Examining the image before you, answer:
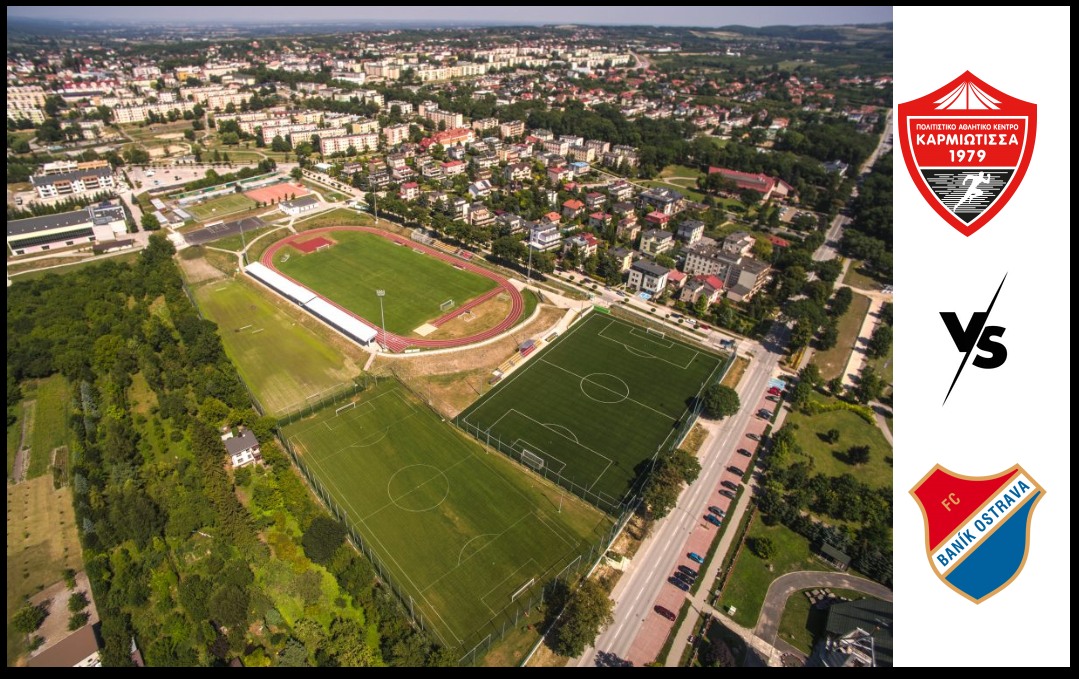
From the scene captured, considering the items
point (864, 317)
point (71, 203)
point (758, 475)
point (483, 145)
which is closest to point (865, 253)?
point (864, 317)

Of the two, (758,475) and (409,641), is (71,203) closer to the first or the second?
(409,641)

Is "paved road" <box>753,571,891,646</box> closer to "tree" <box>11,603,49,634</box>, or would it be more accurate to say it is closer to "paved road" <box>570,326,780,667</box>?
"paved road" <box>570,326,780,667</box>

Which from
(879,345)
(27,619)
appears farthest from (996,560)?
(879,345)

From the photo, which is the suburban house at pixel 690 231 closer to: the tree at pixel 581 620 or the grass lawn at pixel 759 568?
the grass lawn at pixel 759 568

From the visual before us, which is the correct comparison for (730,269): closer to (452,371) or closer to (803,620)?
(452,371)

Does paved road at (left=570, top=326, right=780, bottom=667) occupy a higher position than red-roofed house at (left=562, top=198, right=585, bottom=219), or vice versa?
red-roofed house at (left=562, top=198, right=585, bottom=219)

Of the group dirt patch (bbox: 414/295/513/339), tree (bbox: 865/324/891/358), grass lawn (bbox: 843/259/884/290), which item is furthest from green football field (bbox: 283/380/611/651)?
grass lawn (bbox: 843/259/884/290)
